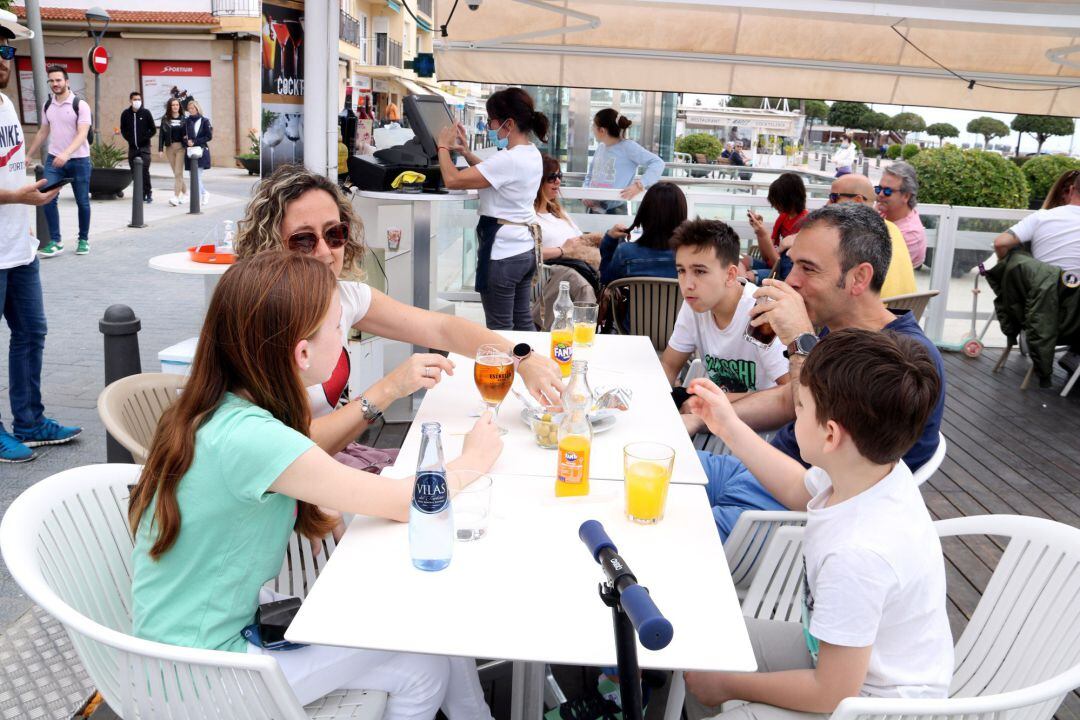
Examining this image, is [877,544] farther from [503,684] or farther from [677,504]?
[503,684]

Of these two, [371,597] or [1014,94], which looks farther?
[1014,94]

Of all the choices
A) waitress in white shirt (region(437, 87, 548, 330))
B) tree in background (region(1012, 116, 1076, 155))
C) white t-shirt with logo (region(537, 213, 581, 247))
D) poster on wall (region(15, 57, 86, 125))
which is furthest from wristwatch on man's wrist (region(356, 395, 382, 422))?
poster on wall (region(15, 57, 86, 125))

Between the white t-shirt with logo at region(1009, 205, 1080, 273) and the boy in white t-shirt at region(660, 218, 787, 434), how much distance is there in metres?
3.52

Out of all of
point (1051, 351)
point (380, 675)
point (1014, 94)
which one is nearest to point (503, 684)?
point (380, 675)

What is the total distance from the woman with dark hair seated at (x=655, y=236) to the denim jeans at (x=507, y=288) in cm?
58

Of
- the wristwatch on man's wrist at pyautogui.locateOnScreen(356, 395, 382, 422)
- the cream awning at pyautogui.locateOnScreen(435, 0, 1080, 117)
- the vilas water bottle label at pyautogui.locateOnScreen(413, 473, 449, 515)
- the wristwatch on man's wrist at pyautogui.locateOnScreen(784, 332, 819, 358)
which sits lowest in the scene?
the wristwatch on man's wrist at pyautogui.locateOnScreen(356, 395, 382, 422)

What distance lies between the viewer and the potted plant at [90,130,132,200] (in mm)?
12883

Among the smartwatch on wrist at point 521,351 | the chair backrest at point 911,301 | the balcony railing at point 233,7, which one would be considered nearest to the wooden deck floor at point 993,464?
the chair backrest at point 911,301

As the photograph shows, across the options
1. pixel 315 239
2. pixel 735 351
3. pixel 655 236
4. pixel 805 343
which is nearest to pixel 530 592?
pixel 805 343

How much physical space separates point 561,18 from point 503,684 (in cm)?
462

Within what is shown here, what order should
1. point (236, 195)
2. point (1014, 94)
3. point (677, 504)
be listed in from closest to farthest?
point (677, 504)
point (1014, 94)
point (236, 195)

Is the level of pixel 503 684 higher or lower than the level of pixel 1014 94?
lower

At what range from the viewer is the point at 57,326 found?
20.2 feet

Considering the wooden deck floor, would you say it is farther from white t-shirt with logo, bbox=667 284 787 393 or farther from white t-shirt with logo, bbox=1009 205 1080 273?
white t-shirt with logo, bbox=667 284 787 393
